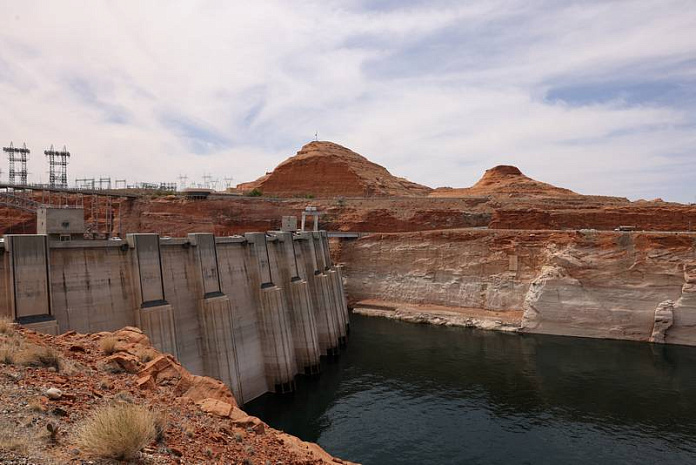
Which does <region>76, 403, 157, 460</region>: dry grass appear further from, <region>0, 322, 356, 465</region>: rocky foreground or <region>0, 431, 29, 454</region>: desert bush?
<region>0, 431, 29, 454</region>: desert bush

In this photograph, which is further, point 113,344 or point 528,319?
point 528,319

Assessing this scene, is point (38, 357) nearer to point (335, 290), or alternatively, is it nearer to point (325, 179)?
point (335, 290)

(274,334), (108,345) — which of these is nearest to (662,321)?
(274,334)

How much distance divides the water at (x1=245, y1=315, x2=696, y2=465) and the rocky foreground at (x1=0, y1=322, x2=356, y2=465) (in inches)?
520

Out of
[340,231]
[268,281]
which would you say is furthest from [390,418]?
[340,231]

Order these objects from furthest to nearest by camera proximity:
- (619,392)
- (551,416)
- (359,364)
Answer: (359,364)
(619,392)
(551,416)

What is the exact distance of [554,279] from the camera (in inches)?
1917

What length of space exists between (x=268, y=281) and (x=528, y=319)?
28.6 m

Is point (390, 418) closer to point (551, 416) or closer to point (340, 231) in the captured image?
point (551, 416)

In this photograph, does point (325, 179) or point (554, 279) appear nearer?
point (554, 279)

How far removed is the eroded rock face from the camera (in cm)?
4388

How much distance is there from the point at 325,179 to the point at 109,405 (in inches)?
3592

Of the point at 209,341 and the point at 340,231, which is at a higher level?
the point at 340,231

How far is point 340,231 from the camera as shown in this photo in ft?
240
